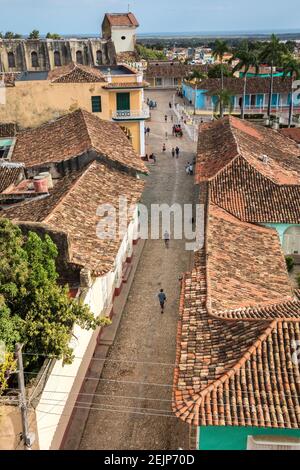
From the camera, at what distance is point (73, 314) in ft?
39.7

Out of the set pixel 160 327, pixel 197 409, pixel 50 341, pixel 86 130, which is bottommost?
pixel 160 327

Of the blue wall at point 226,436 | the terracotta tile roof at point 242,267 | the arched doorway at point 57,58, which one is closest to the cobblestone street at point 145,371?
the blue wall at point 226,436

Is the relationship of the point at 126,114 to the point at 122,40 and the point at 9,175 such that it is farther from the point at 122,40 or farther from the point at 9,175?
the point at 122,40

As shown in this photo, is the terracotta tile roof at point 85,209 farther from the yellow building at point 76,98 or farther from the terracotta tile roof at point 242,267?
the yellow building at point 76,98

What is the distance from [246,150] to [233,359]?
678 inches

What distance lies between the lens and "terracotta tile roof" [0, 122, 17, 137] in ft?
94.2

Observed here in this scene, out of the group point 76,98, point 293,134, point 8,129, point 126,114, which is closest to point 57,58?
point 126,114

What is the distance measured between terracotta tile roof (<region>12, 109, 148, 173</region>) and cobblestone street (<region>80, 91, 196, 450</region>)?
14.6 feet

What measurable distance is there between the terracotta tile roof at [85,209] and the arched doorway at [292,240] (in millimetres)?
6564

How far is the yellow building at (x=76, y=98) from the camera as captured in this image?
2961 centimetres
